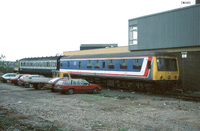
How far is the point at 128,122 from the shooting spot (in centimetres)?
994

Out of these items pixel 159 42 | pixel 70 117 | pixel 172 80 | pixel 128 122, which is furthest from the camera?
pixel 159 42

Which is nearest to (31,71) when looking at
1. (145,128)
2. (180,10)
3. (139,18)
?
(139,18)

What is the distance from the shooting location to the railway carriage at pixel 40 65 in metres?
36.3

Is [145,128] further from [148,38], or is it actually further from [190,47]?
[148,38]

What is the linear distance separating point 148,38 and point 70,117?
58.0 ft

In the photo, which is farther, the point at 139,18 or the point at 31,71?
the point at 31,71

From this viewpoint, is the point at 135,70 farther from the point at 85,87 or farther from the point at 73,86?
the point at 73,86

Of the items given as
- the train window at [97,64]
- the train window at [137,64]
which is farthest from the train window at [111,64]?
the train window at [137,64]

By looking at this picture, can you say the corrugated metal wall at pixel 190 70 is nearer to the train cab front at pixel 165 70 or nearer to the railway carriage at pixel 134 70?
the train cab front at pixel 165 70

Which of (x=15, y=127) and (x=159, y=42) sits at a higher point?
(x=159, y=42)

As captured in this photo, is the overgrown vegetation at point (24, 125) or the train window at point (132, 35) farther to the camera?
the train window at point (132, 35)

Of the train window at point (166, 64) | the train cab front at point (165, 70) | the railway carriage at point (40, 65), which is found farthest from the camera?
the railway carriage at point (40, 65)

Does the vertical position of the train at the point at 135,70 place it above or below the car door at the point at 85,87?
above

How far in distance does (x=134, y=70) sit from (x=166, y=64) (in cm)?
283
